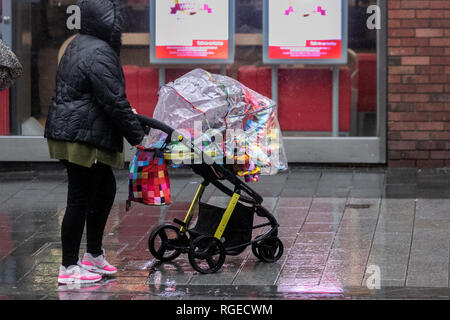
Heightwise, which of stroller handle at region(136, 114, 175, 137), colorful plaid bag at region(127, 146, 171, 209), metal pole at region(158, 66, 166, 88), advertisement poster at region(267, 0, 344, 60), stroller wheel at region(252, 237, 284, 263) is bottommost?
stroller wheel at region(252, 237, 284, 263)

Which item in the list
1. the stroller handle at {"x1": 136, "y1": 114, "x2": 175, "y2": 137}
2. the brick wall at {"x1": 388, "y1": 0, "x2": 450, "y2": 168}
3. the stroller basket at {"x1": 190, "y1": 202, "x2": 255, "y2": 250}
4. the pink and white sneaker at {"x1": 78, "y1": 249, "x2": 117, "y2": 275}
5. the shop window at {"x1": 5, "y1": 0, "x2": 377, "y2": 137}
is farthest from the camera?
the shop window at {"x1": 5, "y1": 0, "x2": 377, "y2": 137}

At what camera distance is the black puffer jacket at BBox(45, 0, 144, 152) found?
596 centimetres

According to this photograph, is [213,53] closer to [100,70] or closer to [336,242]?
[336,242]

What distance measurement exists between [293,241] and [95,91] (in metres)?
2.16

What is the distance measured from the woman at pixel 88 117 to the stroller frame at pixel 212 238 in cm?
28

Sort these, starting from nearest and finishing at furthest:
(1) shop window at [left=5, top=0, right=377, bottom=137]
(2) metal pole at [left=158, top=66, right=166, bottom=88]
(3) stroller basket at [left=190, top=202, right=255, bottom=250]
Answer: (3) stroller basket at [left=190, top=202, right=255, bottom=250] < (1) shop window at [left=5, top=0, right=377, bottom=137] < (2) metal pole at [left=158, top=66, right=166, bottom=88]

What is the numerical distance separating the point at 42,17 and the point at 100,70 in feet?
14.8

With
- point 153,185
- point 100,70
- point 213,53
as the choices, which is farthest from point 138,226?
point 213,53

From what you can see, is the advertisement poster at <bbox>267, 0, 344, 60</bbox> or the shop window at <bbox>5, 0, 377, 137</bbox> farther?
the shop window at <bbox>5, 0, 377, 137</bbox>

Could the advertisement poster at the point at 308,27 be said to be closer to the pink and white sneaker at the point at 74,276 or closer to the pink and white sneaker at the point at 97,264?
the pink and white sneaker at the point at 97,264

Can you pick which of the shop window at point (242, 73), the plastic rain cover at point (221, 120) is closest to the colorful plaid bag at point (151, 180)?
the plastic rain cover at point (221, 120)

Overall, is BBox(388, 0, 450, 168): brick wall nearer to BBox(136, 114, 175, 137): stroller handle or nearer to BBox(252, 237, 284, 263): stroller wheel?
Result: BBox(252, 237, 284, 263): stroller wheel

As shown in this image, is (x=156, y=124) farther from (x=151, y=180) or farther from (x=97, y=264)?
(x=97, y=264)

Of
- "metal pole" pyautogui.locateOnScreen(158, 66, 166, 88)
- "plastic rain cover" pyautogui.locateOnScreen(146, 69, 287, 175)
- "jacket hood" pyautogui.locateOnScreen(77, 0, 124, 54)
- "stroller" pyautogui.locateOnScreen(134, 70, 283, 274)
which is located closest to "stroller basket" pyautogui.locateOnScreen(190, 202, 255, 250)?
"stroller" pyautogui.locateOnScreen(134, 70, 283, 274)
